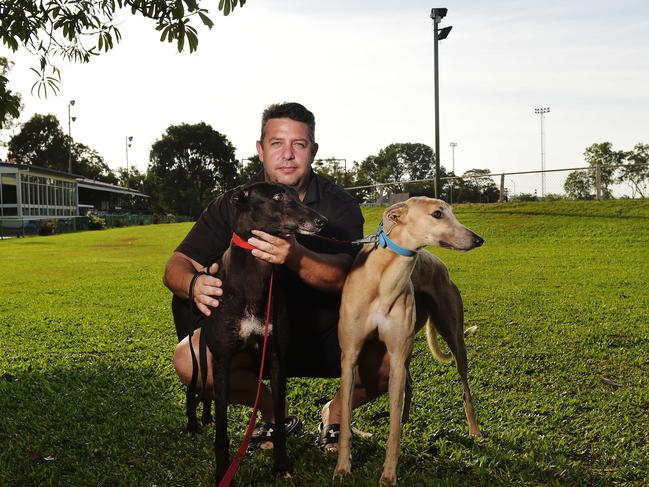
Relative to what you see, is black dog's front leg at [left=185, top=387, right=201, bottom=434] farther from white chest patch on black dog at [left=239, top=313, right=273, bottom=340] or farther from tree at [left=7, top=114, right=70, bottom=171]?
tree at [left=7, top=114, right=70, bottom=171]

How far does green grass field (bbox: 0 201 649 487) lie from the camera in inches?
132

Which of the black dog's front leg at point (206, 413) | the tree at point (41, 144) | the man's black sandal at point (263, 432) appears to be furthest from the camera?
the tree at point (41, 144)

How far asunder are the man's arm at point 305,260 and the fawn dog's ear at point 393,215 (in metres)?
0.37

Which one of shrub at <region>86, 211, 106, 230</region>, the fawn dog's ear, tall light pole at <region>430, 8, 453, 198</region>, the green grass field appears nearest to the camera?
the fawn dog's ear

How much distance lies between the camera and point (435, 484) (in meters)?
3.14

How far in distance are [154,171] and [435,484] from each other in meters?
67.7

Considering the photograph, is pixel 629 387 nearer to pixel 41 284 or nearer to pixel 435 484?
pixel 435 484

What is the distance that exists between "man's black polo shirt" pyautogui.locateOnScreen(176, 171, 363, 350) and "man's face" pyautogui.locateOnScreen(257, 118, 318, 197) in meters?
0.15

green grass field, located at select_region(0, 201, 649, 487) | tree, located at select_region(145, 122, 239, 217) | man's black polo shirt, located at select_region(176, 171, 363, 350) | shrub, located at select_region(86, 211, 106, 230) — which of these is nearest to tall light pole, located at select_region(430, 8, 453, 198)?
green grass field, located at select_region(0, 201, 649, 487)

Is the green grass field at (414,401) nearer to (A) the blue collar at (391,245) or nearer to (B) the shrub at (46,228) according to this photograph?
(A) the blue collar at (391,245)

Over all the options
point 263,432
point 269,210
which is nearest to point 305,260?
point 269,210

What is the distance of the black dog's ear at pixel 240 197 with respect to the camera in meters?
2.84

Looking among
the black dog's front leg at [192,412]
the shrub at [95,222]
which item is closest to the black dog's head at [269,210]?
the black dog's front leg at [192,412]

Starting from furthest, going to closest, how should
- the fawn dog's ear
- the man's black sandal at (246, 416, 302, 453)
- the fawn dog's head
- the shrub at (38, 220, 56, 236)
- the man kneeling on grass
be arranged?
the shrub at (38, 220, 56, 236), the man's black sandal at (246, 416, 302, 453), the man kneeling on grass, the fawn dog's ear, the fawn dog's head
